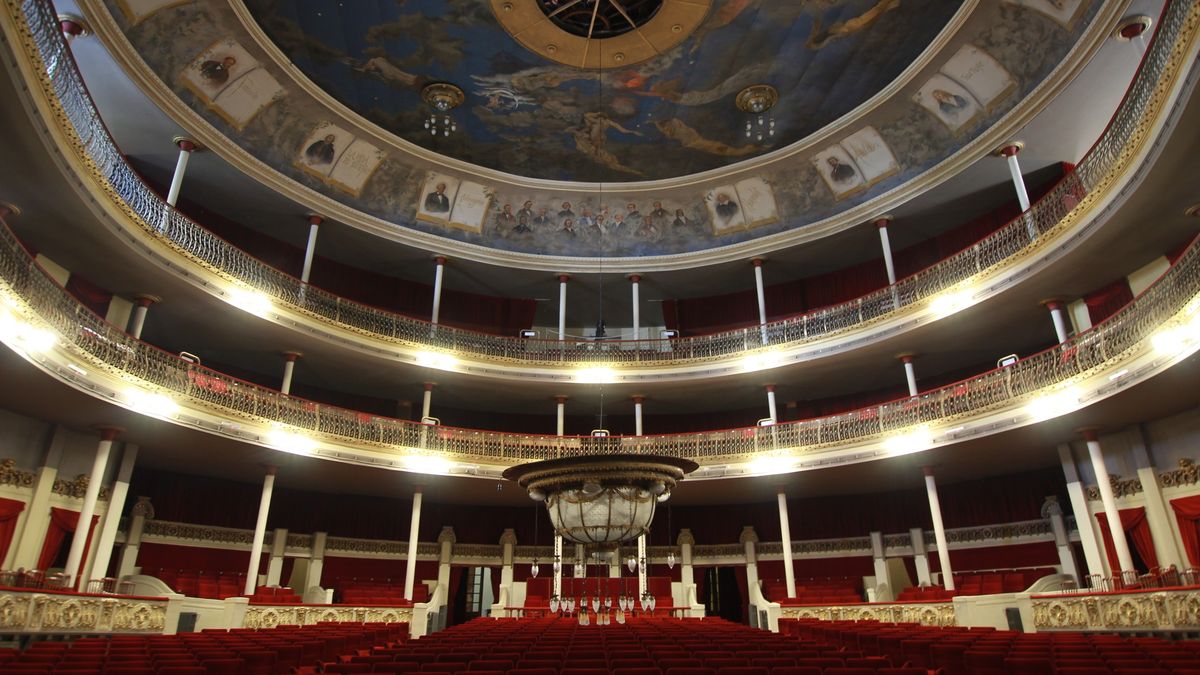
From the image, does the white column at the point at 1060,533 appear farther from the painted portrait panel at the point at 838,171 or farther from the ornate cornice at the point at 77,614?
the ornate cornice at the point at 77,614

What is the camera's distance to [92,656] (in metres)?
6.54

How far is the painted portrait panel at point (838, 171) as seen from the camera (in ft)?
64.0

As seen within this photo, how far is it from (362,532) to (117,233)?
11105 mm

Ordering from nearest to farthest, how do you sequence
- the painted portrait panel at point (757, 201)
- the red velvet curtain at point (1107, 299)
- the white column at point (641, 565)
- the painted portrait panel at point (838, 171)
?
the red velvet curtain at point (1107, 299) → the white column at point (641, 565) → the painted portrait panel at point (838, 171) → the painted portrait panel at point (757, 201)

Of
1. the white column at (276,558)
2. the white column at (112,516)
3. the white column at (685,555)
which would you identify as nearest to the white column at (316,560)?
the white column at (276,558)

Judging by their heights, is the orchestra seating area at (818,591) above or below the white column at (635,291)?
below

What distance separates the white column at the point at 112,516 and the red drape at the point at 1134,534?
2002 centimetres

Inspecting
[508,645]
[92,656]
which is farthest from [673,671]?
[92,656]

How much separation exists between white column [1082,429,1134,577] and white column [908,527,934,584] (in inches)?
211

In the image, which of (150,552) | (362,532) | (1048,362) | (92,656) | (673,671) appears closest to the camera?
(673,671)

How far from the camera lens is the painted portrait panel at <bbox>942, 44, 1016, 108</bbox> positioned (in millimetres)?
15695

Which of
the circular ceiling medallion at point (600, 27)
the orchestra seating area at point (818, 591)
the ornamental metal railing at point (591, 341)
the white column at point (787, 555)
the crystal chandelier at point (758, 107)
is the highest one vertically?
the circular ceiling medallion at point (600, 27)

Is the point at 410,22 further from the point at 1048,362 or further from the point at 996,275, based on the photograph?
the point at 1048,362

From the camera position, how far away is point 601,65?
17266mm
